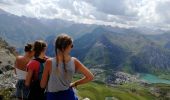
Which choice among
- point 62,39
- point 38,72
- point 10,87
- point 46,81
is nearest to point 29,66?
point 38,72

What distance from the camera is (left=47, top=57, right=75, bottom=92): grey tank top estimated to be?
1082cm

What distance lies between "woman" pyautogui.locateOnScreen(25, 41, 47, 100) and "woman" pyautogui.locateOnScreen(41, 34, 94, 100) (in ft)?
4.31

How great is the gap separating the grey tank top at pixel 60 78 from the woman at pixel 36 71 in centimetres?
149

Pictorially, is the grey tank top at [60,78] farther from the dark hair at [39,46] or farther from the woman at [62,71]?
the dark hair at [39,46]

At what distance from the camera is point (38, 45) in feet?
41.2

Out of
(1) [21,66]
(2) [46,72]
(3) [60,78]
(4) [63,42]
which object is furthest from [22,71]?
(4) [63,42]

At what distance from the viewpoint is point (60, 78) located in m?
11.0

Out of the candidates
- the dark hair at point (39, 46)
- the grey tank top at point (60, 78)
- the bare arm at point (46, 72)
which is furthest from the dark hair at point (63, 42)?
the dark hair at point (39, 46)

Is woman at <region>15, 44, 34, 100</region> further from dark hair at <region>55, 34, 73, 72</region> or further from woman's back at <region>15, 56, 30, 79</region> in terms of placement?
dark hair at <region>55, 34, 73, 72</region>

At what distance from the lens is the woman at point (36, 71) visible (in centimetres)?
1245

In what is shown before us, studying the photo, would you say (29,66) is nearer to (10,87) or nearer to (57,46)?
(57,46)

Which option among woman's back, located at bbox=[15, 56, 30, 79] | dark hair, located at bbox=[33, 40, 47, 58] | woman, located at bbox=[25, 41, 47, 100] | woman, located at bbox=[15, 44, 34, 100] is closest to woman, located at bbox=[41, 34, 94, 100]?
woman, located at bbox=[25, 41, 47, 100]

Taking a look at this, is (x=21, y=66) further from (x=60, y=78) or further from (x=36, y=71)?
(x=60, y=78)

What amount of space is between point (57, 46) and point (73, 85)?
56.4 inches
